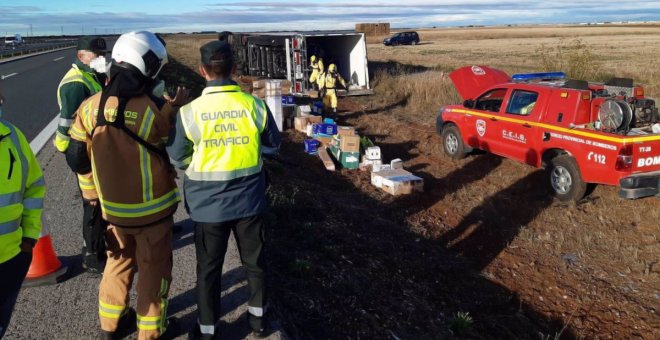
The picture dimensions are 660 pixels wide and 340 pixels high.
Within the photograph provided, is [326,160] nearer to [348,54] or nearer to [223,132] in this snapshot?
[223,132]

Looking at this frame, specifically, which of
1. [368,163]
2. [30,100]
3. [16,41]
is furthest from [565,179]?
[16,41]

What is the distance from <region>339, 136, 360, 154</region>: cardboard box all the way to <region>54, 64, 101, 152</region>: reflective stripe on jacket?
5958 millimetres

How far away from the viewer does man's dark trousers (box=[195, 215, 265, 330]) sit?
3.11m

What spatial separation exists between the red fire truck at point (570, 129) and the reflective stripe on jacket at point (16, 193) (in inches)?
268

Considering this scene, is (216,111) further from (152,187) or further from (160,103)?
(152,187)

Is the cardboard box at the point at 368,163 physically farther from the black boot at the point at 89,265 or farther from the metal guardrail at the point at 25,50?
the metal guardrail at the point at 25,50

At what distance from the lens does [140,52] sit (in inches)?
113

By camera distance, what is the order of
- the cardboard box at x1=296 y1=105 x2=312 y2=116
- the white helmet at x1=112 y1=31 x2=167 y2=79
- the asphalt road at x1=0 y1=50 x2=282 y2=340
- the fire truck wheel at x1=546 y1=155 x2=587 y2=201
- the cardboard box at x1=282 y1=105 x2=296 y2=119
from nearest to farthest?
the white helmet at x1=112 y1=31 x2=167 y2=79 < the asphalt road at x1=0 y1=50 x2=282 y2=340 < the fire truck wheel at x1=546 y1=155 x2=587 y2=201 < the cardboard box at x1=296 y1=105 x2=312 y2=116 < the cardboard box at x1=282 y1=105 x2=296 y2=119

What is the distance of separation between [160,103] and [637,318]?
485 cm

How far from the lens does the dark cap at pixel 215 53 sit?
9.52 ft

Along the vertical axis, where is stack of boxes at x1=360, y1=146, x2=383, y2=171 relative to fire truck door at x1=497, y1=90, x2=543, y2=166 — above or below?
below

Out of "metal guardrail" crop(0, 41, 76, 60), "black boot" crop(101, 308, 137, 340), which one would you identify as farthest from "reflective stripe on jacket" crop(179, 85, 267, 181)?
"metal guardrail" crop(0, 41, 76, 60)

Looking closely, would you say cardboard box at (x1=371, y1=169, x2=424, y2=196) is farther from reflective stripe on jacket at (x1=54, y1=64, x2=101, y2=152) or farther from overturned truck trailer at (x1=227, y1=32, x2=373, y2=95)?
overturned truck trailer at (x1=227, y1=32, x2=373, y2=95)

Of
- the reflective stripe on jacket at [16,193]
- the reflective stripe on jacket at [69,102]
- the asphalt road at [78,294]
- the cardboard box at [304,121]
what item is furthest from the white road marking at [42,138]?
the reflective stripe on jacket at [16,193]
